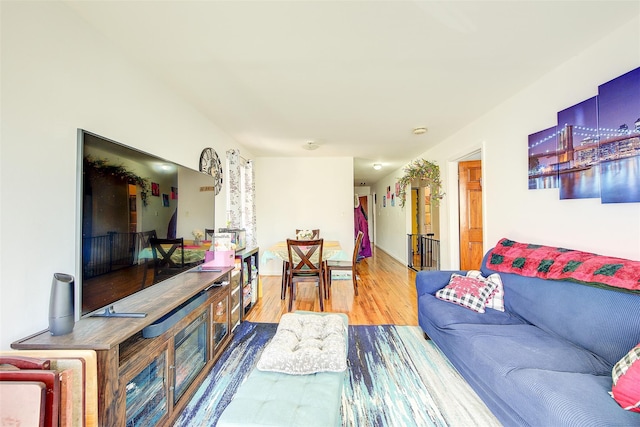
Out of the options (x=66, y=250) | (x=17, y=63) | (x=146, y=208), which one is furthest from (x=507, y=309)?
(x=17, y=63)

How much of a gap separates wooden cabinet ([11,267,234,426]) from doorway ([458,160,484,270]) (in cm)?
338

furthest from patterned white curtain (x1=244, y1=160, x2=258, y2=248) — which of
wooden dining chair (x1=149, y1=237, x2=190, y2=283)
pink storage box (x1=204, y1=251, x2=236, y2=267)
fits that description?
wooden dining chair (x1=149, y1=237, x2=190, y2=283)

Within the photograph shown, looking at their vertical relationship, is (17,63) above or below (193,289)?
above

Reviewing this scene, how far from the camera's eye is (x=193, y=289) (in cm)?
177

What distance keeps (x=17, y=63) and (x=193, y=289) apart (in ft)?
4.68

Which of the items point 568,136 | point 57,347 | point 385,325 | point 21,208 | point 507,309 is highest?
point 568,136

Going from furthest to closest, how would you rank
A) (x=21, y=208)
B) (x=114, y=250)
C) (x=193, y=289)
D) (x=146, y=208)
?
(x=193, y=289) → (x=146, y=208) → (x=114, y=250) → (x=21, y=208)

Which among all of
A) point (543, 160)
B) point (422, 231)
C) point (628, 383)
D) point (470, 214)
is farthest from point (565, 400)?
point (422, 231)

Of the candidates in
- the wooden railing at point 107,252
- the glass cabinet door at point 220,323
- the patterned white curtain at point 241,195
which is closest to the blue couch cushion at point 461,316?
the glass cabinet door at point 220,323

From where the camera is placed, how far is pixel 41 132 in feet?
4.02

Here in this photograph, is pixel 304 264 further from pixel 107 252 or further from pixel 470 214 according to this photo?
pixel 470 214

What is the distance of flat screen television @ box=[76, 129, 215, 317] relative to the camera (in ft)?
3.79

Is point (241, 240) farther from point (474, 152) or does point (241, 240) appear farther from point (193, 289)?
point (474, 152)

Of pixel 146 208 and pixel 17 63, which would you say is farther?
pixel 146 208
